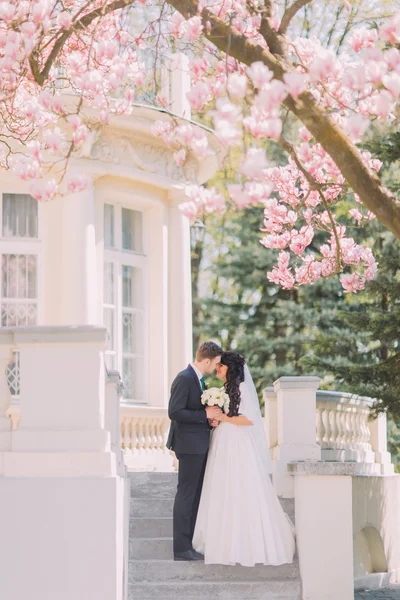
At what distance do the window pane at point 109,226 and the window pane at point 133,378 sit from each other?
1.58 m

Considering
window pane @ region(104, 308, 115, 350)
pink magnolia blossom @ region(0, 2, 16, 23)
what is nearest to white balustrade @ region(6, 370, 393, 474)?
window pane @ region(104, 308, 115, 350)

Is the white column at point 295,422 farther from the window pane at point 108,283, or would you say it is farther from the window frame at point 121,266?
the window pane at point 108,283

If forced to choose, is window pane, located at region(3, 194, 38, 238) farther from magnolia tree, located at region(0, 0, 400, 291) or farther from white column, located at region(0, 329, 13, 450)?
white column, located at region(0, 329, 13, 450)

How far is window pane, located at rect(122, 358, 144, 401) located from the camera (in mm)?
15422

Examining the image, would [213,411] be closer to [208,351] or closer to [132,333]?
[208,351]

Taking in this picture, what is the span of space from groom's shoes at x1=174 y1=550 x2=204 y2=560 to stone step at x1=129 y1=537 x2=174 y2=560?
0.33m

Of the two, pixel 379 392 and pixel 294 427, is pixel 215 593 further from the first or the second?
pixel 379 392

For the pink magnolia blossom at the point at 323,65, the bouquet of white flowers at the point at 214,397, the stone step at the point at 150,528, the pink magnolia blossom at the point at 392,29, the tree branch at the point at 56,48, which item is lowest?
the stone step at the point at 150,528

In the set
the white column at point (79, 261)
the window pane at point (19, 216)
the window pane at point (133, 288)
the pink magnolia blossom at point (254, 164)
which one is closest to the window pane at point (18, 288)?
the window pane at point (19, 216)

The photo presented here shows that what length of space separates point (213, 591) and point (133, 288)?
21.5ft

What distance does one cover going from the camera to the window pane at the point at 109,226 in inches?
605

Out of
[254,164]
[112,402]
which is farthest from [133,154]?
[254,164]

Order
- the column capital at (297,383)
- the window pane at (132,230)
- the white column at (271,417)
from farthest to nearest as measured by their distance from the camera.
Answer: the window pane at (132,230)
the white column at (271,417)
the column capital at (297,383)

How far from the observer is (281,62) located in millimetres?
7020
